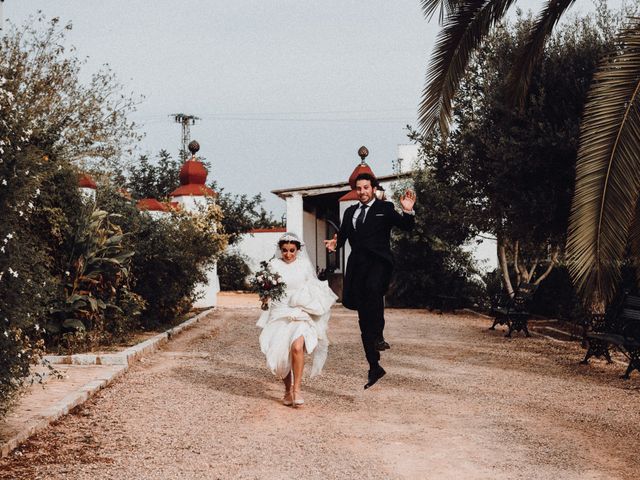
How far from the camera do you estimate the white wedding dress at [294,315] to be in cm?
827

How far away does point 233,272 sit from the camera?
3934 centimetres

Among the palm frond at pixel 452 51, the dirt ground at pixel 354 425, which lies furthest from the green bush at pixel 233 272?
the palm frond at pixel 452 51

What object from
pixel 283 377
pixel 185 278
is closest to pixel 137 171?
pixel 185 278

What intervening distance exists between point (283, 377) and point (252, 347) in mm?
6047

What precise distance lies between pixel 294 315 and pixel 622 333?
4.65 meters

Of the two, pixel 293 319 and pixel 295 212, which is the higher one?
pixel 295 212

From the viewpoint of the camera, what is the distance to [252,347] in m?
14.3

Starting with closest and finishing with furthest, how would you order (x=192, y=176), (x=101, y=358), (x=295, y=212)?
1. (x=101, y=358)
2. (x=192, y=176)
3. (x=295, y=212)

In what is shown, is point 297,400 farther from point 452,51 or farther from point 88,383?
point 452,51

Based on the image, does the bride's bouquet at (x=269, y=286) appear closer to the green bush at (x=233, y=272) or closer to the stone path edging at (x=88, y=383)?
the stone path edging at (x=88, y=383)

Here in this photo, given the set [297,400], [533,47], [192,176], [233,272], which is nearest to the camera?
[297,400]

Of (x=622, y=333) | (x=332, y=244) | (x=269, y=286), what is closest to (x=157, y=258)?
(x=269, y=286)

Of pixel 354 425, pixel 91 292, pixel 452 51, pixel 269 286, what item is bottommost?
pixel 354 425

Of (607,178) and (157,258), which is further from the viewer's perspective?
(157,258)
